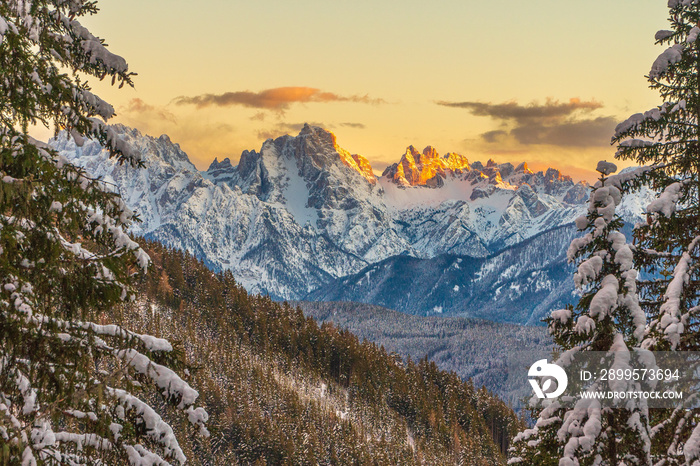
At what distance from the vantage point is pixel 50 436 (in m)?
8.22

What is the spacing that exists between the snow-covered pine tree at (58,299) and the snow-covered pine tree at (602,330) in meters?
7.56

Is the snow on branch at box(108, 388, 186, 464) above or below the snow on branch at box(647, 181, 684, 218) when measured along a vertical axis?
below

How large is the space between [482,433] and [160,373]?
15128 centimetres

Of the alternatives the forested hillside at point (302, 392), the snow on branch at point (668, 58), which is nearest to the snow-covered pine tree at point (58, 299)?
the snow on branch at point (668, 58)

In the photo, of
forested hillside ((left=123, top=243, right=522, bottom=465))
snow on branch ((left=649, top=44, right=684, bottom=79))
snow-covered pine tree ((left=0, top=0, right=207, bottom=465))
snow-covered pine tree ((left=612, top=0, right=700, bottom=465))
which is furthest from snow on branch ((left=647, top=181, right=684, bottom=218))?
forested hillside ((left=123, top=243, right=522, bottom=465))

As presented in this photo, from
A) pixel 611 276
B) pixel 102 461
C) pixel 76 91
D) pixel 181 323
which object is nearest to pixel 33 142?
pixel 76 91

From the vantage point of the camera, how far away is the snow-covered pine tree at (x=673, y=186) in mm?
12547

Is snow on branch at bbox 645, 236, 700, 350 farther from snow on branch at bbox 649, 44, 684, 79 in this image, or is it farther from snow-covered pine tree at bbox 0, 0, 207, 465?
snow-covered pine tree at bbox 0, 0, 207, 465

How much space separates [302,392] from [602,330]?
148 meters

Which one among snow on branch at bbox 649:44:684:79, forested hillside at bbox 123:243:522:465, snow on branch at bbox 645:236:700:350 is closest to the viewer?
snow on branch at bbox 645:236:700:350

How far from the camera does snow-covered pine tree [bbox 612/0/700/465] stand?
12.5 meters

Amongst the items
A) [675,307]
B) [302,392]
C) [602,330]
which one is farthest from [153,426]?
[302,392]

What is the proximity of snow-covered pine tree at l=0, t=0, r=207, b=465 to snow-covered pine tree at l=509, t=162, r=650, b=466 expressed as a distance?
24.8 ft

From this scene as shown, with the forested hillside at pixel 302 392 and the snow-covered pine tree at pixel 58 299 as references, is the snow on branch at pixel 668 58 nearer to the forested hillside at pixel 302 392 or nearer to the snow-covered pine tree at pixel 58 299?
the snow-covered pine tree at pixel 58 299
